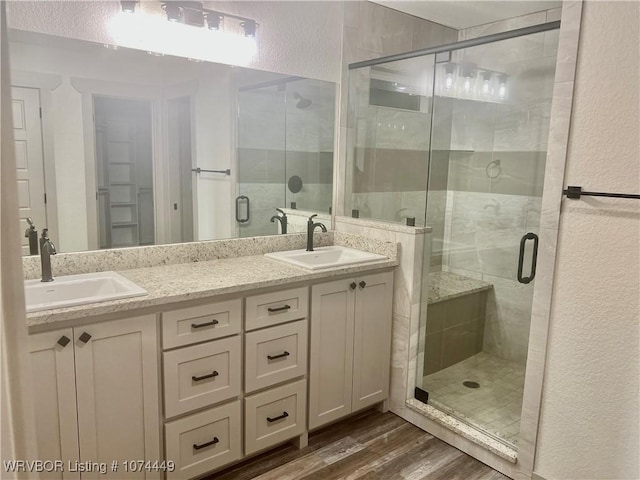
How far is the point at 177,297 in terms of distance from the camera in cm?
182

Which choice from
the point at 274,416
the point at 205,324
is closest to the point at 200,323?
the point at 205,324

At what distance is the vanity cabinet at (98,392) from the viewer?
1599 millimetres

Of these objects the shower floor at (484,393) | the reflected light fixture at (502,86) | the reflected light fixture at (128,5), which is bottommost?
the shower floor at (484,393)

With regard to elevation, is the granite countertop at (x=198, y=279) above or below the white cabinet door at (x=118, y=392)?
above

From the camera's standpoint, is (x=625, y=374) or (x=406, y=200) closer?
(x=625, y=374)

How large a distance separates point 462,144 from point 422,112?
47 cm

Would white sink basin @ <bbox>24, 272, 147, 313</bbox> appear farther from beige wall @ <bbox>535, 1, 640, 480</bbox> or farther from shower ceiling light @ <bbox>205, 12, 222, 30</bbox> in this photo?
beige wall @ <bbox>535, 1, 640, 480</bbox>

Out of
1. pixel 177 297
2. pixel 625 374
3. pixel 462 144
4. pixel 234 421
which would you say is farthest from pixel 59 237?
pixel 462 144

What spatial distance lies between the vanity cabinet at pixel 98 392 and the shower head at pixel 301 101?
1552 millimetres

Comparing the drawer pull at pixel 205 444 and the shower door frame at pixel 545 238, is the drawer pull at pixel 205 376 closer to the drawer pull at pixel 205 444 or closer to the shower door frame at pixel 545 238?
the drawer pull at pixel 205 444

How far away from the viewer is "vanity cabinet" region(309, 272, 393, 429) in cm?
236

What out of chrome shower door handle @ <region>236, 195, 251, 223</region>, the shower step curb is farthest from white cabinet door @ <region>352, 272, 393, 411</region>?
chrome shower door handle @ <region>236, 195, 251, 223</region>

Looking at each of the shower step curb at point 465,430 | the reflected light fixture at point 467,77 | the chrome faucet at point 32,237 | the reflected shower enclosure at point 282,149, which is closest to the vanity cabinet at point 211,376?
the shower step curb at point 465,430

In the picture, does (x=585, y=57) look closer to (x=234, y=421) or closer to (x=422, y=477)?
(x=422, y=477)
